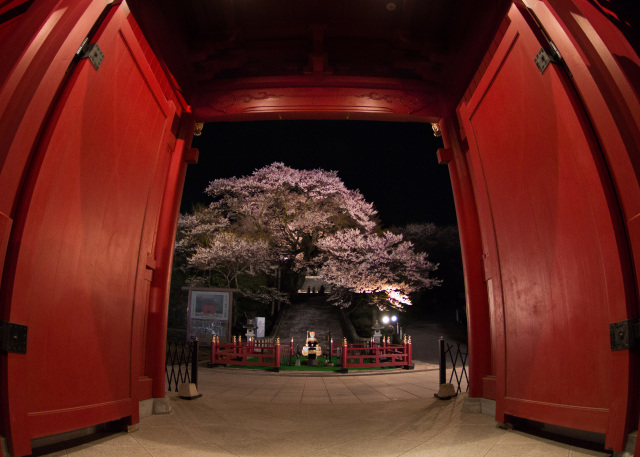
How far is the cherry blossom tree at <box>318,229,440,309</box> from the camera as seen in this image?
1931 cm

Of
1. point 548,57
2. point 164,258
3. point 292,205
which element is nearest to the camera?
point 548,57

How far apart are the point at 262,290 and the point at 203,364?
9.00 meters

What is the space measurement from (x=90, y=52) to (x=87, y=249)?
1.60 m

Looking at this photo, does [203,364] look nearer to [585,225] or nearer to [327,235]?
[327,235]

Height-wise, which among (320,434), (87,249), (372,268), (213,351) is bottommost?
(213,351)

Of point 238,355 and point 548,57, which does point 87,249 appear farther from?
point 238,355

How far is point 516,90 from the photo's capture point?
11.3ft

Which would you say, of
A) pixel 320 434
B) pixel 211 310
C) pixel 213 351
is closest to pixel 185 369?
pixel 213 351

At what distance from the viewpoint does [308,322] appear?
2230 centimetres

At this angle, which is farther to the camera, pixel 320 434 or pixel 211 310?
pixel 211 310

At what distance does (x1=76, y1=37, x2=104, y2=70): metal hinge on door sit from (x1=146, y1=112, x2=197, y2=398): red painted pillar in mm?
2133

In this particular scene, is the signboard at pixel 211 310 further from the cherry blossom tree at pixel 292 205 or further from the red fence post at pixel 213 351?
the cherry blossom tree at pixel 292 205

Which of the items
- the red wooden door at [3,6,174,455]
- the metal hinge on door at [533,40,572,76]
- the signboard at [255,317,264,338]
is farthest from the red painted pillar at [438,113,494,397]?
the signboard at [255,317,264,338]

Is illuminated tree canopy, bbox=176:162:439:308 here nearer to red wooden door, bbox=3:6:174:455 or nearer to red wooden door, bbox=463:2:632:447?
red wooden door, bbox=463:2:632:447
